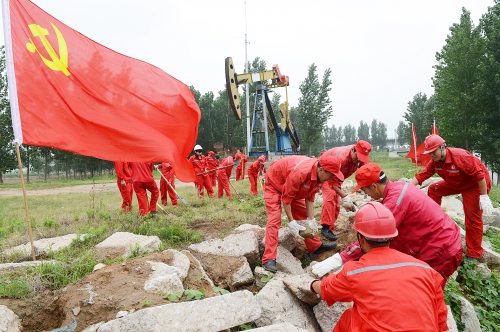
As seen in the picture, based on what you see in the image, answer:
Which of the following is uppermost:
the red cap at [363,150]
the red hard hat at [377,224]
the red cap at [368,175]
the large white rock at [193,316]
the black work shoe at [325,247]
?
the red cap at [363,150]

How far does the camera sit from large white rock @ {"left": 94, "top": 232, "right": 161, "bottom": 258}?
3.99 meters

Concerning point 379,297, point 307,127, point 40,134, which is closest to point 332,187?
point 379,297

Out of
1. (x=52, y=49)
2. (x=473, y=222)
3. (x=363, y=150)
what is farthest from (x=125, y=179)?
(x=473, y=222)

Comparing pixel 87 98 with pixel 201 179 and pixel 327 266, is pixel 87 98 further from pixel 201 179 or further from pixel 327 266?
pixel 201 179

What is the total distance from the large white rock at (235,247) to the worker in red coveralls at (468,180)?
8.57 ft

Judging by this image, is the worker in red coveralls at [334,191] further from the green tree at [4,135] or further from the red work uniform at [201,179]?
the green tree at [4,135]

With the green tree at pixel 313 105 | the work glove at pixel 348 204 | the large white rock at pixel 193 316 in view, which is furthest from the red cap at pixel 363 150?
the green tree at pixel 313 105

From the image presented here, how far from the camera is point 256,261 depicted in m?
4.32

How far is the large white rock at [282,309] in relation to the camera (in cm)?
273

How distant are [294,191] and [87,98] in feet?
9.28

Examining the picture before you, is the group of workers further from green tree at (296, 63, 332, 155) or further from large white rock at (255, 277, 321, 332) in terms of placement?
green tree at (296, 63, 332, 155)

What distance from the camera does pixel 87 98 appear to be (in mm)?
4047

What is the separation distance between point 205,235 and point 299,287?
281 cm

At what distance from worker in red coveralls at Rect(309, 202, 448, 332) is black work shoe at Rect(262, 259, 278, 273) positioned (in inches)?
63.6
